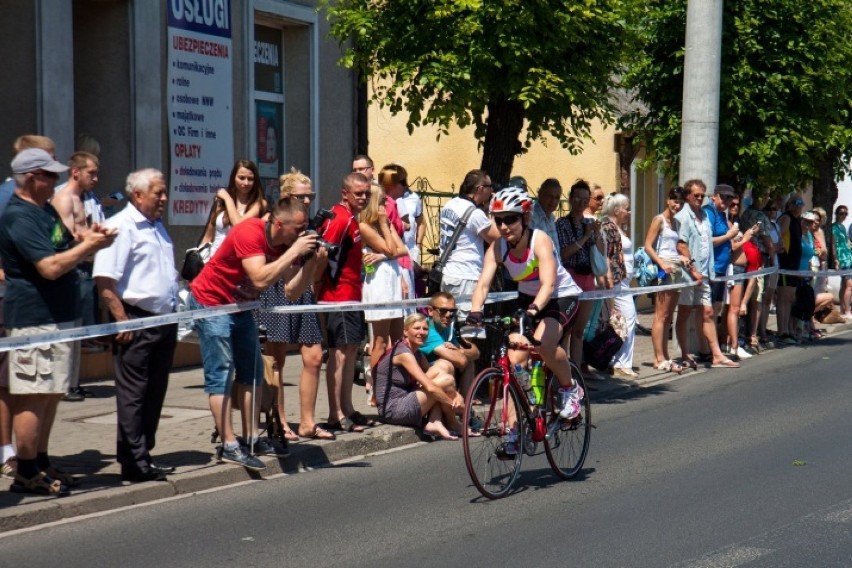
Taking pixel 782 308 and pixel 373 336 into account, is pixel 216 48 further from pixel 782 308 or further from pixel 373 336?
pixel 782 308

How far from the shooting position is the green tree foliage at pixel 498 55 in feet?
40.2

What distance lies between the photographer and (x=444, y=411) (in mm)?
10758

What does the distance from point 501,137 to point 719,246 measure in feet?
12.8

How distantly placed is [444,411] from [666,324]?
17.7 ft

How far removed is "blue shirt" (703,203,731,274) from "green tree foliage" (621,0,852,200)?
238 cm

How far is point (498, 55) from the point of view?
12406mm

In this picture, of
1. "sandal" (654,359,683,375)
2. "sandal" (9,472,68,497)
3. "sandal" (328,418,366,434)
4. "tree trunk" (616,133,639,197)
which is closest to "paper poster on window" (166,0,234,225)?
"sandal" (328,418,366,434)

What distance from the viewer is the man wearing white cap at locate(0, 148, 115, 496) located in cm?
775

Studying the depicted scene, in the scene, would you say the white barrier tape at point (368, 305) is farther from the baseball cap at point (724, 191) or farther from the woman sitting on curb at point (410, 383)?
the baseball cap at point (724, 191)

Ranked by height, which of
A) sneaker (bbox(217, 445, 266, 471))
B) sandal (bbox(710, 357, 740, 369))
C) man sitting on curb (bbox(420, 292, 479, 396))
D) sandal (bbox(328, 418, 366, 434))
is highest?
man sitting on curb (bbox(420, 292, 479, 396))

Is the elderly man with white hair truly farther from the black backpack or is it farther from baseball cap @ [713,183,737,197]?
the black backpack

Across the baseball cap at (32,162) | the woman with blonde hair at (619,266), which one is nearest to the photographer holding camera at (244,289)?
the baseball cap at (32,162)

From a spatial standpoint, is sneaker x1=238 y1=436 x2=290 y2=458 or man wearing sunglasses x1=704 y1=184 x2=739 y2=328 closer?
sneaker x1=238 y1=436 x2=290 y2=458

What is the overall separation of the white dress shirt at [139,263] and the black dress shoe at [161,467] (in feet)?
3.21
